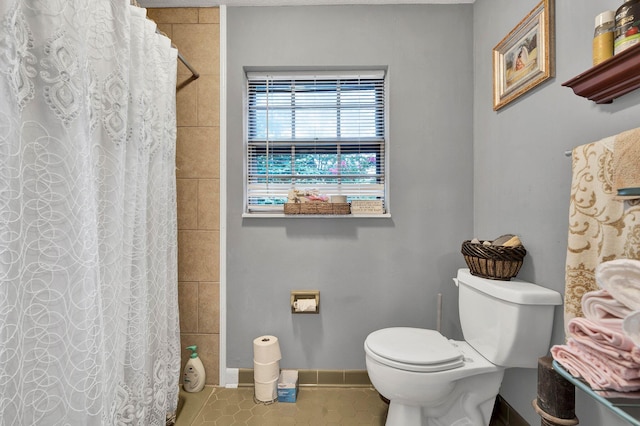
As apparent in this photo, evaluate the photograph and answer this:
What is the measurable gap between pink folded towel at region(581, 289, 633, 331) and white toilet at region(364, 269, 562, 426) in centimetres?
47

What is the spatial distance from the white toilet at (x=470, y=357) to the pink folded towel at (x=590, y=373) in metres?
0.42

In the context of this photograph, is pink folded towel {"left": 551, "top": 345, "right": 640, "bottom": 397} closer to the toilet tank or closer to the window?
the toilet tank

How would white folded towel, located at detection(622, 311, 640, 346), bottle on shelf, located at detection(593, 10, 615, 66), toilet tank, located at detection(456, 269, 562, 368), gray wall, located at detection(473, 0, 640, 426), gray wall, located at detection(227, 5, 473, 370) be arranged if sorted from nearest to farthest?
white folded towel, located at detection(622, 311, 640, 346), bottle on shelf, located at detection(593, 10, 615, 66), gray wall, located at detection(473, 0, 640, 426), toilet tank, located at detection(456, 269, 562, 368), gray wall, located at detection(227, 5, 473, 370)

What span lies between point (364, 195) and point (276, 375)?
1171mm

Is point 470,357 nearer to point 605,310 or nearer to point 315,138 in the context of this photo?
point 605,310

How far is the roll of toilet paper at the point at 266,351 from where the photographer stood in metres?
1.61

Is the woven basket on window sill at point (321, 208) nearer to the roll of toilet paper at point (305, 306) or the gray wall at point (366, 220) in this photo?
the gray wall at point (366, 220)

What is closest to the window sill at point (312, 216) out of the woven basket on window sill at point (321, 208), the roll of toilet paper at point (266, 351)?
the woven basket on window sill at point (321, 208)

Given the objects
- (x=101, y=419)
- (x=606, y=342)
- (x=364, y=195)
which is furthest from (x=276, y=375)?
(x=606, y=342)

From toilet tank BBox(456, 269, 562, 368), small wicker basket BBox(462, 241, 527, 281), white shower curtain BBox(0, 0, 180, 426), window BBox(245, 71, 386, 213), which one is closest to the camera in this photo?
white shower curtain BBox(0, 0, 180, 426)

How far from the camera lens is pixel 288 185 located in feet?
6.11

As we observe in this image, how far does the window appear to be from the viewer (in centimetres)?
185

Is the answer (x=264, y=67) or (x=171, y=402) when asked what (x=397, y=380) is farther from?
(x=264, y=67)

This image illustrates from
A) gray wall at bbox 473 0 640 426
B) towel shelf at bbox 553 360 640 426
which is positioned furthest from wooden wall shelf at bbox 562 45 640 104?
towel shelf at bbox 553 360 640 426
